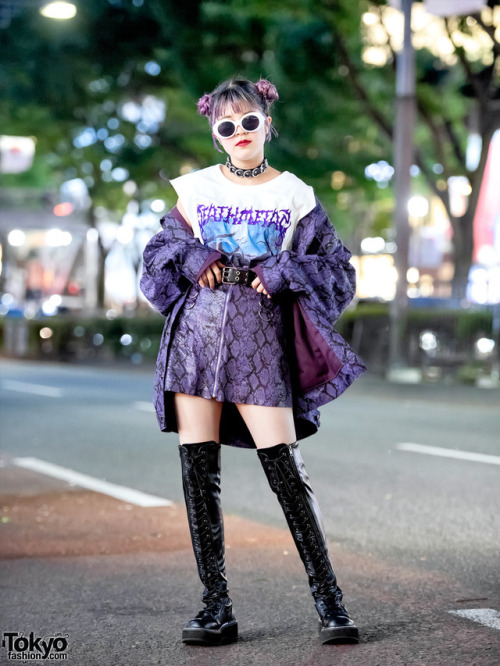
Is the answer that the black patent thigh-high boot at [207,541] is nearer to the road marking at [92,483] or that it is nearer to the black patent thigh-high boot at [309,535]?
the black patent thigh-high boot at [309,535]

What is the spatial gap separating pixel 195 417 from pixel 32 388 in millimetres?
15222

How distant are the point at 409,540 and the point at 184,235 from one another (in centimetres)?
276

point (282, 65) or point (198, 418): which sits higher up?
point (282, 65)

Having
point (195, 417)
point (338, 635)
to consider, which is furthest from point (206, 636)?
point (195, 417)

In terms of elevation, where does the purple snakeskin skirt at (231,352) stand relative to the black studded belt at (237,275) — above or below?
below

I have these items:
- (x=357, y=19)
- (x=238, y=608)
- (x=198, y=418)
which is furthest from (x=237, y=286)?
(x=357, y=19)

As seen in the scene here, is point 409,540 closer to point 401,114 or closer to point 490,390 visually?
point 490,390

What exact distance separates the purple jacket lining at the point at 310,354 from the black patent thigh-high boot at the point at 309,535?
240 millimetres

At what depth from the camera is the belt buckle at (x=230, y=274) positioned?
413 centimetres

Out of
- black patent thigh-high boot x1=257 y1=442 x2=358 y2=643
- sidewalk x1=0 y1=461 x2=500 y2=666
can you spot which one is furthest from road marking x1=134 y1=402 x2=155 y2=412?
black patent thigh-high boot x1=257 y1=442 x2=358 y2=643

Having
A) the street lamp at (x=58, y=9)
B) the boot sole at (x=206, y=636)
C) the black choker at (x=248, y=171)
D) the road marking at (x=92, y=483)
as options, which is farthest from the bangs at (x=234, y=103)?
the street lamp at (x=58, y=9)

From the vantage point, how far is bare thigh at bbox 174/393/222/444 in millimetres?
4227

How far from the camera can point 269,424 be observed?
13.7 ft

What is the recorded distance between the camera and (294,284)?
13.4 ft
